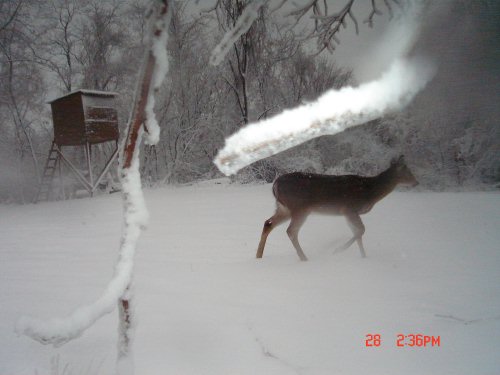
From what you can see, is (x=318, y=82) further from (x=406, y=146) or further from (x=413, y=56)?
(x=413, y=56)

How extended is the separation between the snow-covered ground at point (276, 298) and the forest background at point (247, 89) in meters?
2.21

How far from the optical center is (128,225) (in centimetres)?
174

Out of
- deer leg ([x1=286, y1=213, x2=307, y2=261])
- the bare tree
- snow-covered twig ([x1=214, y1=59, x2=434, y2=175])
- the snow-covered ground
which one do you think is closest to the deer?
deer leg ([x1=286, y1=213, x2=307, y2=261])

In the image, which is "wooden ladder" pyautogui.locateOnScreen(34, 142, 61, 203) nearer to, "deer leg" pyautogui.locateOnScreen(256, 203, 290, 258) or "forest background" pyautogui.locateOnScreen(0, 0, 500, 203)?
"forest background" pyautogui.locateOnScreen(0, 0, 500, 203)

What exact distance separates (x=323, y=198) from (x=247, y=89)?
1257cm

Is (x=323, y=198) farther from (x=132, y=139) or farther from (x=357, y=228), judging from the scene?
(x=132, y=139)

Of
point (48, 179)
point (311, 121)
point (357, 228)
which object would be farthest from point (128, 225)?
point (48, 179)

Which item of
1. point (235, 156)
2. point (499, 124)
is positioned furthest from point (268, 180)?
point (235, 156)

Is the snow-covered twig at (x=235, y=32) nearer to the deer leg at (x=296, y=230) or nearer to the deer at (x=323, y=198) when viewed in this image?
the deer at (x=323, y=198)

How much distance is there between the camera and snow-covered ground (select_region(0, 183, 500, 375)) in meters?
1.97

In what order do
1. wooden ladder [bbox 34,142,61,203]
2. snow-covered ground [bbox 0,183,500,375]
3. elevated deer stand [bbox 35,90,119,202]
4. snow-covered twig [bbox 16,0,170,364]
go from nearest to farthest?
snow-covered twig [bbox 16,0,170,364] → snow-covered ground [bbox 0,183,500,375] → elevated deer stand [bbox 35,90,119,202] → wooden ladder [bbox 34,142,61,203]

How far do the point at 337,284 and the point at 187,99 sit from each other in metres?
18.1
